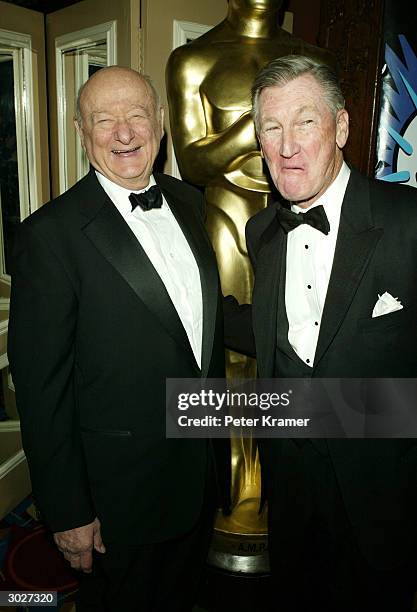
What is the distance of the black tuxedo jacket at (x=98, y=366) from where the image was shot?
4.66 feet

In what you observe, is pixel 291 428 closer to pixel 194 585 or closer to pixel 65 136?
pixel 194 585

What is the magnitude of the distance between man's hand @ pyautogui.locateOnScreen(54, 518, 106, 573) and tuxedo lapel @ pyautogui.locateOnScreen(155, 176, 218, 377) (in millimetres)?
555

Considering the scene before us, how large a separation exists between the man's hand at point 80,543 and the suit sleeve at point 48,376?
42mm

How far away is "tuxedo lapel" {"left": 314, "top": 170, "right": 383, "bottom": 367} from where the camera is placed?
57.6 inches

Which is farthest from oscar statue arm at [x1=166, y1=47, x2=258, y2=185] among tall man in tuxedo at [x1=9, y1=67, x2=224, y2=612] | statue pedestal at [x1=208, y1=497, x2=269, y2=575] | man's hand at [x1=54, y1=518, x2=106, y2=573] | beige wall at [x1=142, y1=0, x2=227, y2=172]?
statue pedestal at [x1=208, y1=497, x2=269, y2=575]

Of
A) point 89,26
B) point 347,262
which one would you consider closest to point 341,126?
point 347,262

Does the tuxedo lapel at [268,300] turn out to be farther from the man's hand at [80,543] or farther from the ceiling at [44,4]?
the ceiling at [44,4]

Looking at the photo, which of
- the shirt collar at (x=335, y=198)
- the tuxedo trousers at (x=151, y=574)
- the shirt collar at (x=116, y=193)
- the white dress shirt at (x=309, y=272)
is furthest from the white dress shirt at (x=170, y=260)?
the tuxedo trousers at (x=151, y=574)

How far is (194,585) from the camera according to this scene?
1.90 meters

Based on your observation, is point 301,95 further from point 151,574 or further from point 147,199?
point 151,574

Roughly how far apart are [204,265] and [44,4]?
2.14 m

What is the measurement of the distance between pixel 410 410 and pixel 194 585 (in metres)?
0.98

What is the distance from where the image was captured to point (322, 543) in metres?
1.78

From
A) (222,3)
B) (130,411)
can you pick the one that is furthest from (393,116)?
(130,411)
